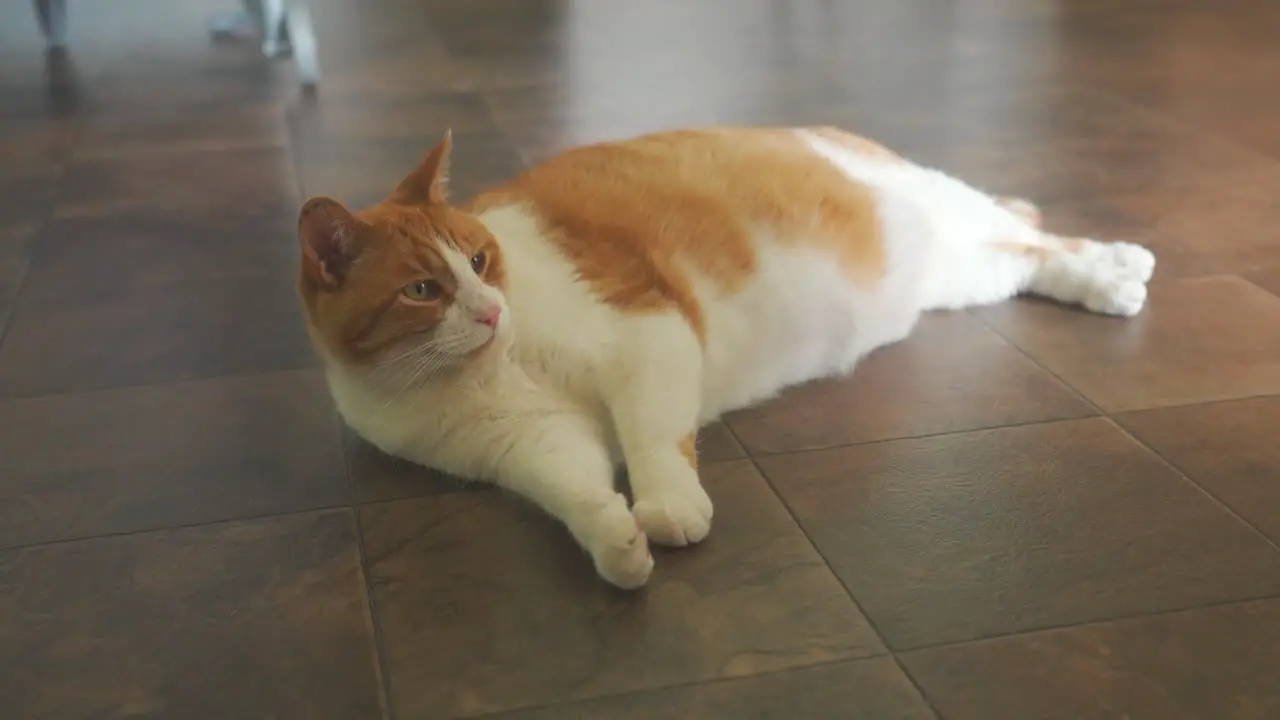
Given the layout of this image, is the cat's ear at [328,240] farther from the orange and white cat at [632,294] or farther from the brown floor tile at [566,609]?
the brown floor tile at [566,609]

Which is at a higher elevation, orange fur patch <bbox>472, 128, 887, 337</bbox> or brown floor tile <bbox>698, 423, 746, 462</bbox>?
orange fur patch <bbox>472, 128, 887, 337</bbox>

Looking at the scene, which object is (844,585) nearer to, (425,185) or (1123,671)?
(1123,671)

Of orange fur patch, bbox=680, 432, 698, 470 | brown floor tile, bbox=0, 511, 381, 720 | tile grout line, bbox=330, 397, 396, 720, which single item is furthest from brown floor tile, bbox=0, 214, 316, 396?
orange fur patch, bbox=680, 432, 698, 470

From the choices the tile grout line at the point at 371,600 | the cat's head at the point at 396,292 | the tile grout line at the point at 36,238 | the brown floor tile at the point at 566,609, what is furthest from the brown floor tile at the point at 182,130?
the brown floor tile at the point at 566,609

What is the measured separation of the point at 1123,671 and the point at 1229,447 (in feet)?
1.72

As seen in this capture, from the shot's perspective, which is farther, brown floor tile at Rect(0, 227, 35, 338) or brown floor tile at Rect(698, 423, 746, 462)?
brown floor tile at Rect(0, 227, 35, 338)

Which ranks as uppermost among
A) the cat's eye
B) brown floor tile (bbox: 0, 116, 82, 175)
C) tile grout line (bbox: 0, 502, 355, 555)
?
the cat's eye

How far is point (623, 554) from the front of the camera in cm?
127

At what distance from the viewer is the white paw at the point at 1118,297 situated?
1947 millimetres

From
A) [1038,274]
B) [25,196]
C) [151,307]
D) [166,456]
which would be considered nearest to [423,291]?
[166,456]

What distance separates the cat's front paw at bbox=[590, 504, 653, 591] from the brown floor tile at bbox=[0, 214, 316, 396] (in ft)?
2.62

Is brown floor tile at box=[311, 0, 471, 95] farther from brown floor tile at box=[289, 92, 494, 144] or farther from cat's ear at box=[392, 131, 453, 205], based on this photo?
cat's ear at box=[392, 131, 453, 205]

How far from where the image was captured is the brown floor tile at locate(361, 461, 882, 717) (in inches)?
46.8

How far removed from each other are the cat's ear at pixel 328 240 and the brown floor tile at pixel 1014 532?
1.91 ft
